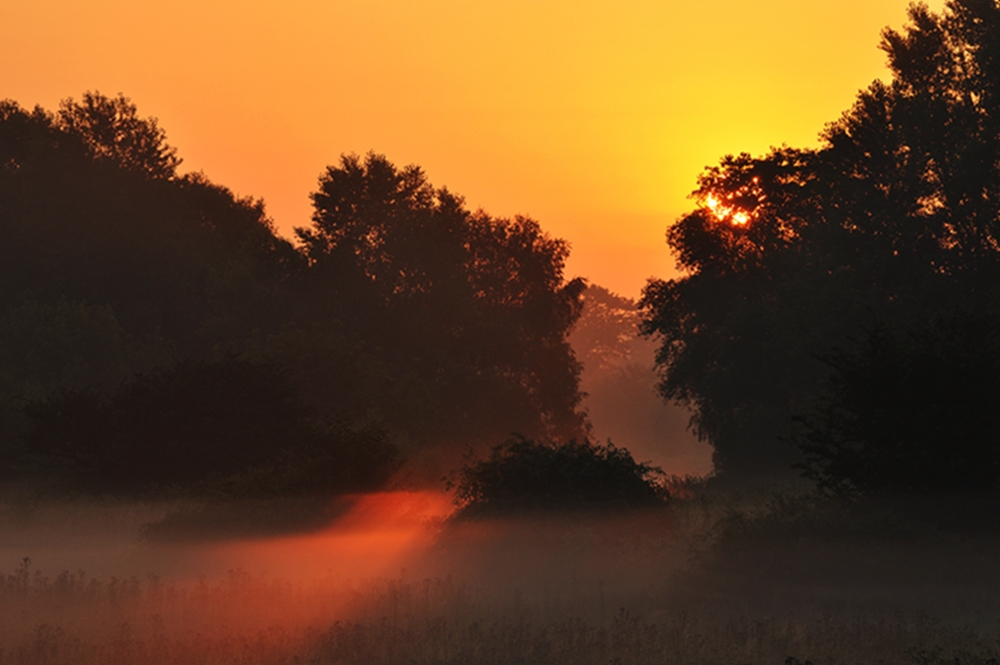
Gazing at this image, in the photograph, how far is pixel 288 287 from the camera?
275 ft

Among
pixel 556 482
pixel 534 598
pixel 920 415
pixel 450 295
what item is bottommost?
pixel 534 598

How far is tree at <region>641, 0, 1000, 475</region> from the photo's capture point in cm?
5009

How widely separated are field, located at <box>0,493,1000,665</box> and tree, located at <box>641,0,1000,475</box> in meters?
23.1

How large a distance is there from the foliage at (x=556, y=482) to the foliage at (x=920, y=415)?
4.27 m

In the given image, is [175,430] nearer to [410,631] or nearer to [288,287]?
[410,631]

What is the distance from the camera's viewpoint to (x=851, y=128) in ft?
183

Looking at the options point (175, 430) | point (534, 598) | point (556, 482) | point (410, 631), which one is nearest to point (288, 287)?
point (175, 430)

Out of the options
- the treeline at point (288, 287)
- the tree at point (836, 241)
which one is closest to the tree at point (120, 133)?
the treeline at point (288, 287)

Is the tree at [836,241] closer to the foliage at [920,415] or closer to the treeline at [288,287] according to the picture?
the treeline at [288,287]

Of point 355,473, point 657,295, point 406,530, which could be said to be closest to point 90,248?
point 657,295

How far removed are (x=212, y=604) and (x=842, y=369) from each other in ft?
37.6

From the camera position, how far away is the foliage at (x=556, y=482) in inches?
993

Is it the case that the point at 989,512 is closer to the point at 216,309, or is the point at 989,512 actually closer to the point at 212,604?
the point at 212,604

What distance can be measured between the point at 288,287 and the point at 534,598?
64720 millimetres
